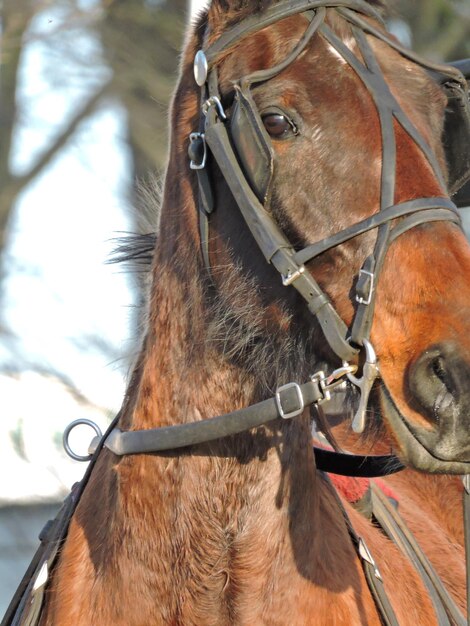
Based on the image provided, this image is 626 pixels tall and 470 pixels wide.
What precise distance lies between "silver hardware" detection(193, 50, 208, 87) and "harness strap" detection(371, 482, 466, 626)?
1.40 meters

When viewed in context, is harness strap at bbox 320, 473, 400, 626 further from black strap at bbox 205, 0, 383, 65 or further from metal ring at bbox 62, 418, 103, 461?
black strap at bbox 205, 0, 383, 65

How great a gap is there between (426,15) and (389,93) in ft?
19.7

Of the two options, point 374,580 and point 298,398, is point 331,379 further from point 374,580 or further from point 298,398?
point 374,580

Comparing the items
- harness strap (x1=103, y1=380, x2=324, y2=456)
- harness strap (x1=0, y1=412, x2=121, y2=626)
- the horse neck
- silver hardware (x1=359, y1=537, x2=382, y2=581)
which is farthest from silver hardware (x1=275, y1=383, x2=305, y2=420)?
harness strap (x1=0, y1=412, x2=121, y2=626)

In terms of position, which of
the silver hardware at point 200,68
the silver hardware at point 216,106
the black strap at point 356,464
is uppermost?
the silver hardware at point 200,68

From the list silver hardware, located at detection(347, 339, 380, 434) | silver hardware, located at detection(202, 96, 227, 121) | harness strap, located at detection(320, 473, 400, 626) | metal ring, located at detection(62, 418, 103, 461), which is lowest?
harness strap, located at detection(320, 473, 400, 626)

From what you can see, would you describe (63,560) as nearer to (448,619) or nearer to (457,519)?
(448,619)

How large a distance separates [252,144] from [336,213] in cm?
26

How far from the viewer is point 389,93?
2.43 m

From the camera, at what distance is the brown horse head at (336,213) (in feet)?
7.33

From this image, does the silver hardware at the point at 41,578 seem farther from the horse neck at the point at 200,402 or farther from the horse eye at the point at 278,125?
the horse eye at the point at 278,125

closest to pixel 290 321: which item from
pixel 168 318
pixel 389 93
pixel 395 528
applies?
pixel 168 318

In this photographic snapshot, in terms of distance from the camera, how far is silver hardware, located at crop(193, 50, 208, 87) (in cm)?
261

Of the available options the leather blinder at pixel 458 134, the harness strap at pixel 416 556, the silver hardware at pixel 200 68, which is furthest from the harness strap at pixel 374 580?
the silver hardware at pixel 200 68
